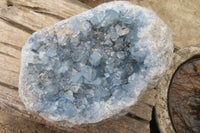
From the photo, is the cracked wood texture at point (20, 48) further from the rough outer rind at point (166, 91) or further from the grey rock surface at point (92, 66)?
the grey rock surface at point (92, 66)

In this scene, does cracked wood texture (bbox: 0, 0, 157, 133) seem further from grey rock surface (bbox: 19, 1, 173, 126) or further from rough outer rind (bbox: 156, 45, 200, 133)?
grey rock surface (bbox: 19, 1, 173, 126)

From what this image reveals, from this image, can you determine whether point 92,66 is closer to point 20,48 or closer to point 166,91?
point 20,48

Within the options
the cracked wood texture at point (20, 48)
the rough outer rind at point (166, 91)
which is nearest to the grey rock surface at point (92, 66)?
the cracked wood texture at point (20, 48)

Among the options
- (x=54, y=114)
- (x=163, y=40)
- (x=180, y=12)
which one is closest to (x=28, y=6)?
(x=54, y=114)

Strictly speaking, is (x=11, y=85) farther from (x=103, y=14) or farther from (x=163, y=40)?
(x=163, y=40)

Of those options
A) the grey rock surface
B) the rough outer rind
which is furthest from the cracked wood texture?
the grey rock surface
